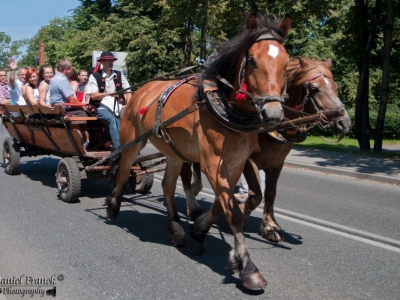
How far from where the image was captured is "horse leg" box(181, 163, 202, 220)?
7.07 metres

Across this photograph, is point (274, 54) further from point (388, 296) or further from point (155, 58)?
point (155, 58)

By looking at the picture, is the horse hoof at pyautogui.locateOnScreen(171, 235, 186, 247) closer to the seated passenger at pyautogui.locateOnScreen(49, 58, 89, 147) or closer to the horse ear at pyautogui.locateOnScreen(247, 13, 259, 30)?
the horse ear at pyautogui.locateOnScreen(247, 13, 259, 30)

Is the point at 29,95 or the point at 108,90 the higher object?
the point at 108,90

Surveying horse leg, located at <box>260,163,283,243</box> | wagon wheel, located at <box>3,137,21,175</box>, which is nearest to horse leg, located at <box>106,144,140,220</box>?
horse leg, located at <box>260,163,283,243</box>

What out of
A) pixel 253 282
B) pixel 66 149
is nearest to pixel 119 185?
pixel 66 149

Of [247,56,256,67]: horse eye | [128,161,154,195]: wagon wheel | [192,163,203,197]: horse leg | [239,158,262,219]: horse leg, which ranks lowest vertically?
[128,161,154,195]: wagon wheel

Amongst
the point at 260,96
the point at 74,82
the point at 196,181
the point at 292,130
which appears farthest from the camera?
the point at 74,82

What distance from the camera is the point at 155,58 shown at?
3256 centimetres

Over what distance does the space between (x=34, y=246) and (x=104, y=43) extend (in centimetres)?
2982

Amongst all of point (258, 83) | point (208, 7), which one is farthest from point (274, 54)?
point (208, 7)

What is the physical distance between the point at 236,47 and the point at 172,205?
2364 mm

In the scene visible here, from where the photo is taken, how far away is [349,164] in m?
12.6

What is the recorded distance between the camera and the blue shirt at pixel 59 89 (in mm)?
8344

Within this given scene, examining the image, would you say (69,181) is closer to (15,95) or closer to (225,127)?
(225,127)
